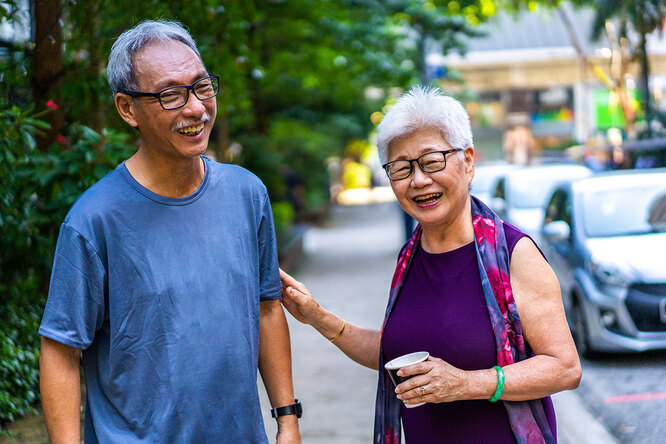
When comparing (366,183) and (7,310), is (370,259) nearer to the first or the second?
(7,310)

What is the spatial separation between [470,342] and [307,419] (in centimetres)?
400

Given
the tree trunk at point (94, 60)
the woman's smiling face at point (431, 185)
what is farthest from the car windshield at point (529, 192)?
the woman's smiling face at point (431, 185)

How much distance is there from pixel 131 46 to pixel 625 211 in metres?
7.13

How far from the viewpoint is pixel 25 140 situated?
4.96 m

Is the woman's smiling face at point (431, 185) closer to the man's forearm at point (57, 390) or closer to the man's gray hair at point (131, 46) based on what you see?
the man's gray hair at point (131, 46)

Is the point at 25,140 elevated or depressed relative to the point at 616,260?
elevated

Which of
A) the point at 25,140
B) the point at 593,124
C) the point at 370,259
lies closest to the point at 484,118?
the point at 593,124

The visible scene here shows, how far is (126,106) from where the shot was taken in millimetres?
2494

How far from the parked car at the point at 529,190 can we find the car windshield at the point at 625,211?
4.38m

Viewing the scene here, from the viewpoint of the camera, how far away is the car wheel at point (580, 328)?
8023mm

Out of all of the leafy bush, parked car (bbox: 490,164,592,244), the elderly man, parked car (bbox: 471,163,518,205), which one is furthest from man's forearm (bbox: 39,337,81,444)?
parked car (bbox: 471,163,518,205)

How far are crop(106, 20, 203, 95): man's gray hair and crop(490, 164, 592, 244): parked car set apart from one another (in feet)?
37.0

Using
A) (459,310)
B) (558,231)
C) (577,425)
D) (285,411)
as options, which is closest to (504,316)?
(459,310)

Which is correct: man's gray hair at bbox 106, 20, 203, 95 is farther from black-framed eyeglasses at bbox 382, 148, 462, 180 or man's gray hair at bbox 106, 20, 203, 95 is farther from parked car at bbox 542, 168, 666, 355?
parked car at bbox 542, 168, 666, 355
